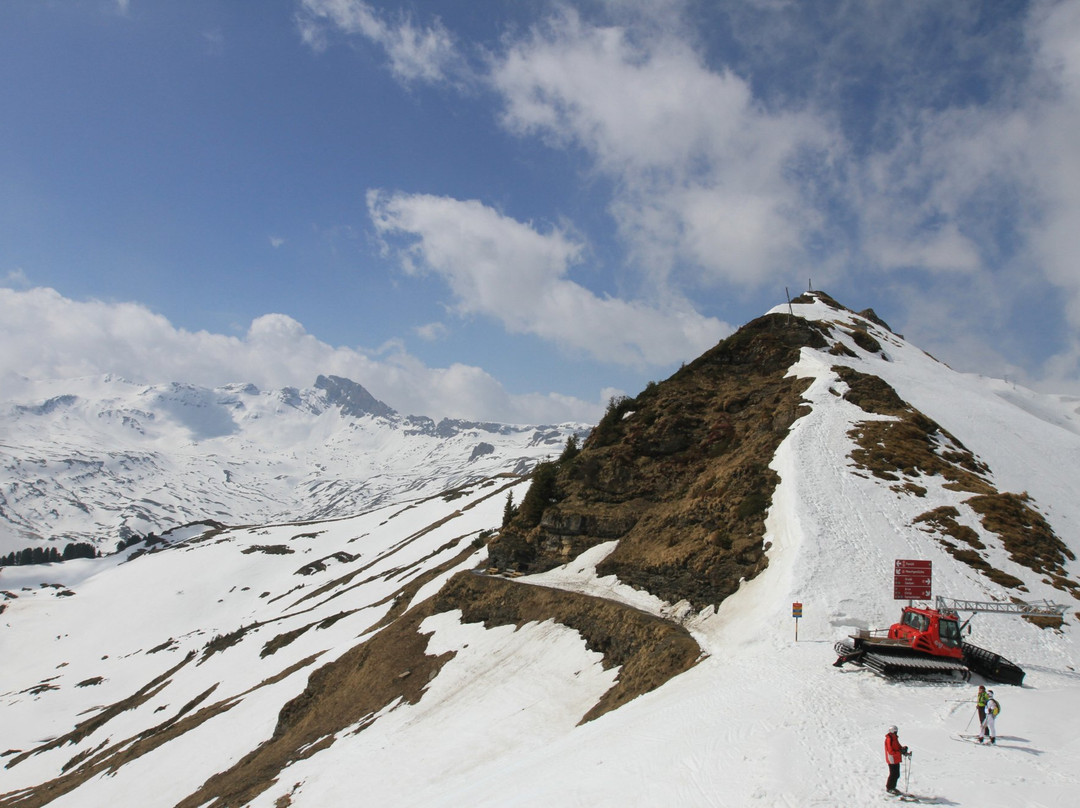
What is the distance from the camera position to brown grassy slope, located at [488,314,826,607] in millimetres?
33156

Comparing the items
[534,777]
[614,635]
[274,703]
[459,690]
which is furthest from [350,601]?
[534,777]

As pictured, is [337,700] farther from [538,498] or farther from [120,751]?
[120,751]

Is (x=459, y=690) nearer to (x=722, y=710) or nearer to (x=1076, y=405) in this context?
(x=722, y=710)

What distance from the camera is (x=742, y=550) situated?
3114cm

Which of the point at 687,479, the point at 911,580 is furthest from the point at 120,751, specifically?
the point at 911,580

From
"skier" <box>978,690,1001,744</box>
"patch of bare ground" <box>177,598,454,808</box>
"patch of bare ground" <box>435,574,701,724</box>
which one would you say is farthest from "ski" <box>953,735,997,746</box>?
"patch of bare ground" <box>177,598,454,808</box>

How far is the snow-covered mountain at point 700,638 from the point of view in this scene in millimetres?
15930

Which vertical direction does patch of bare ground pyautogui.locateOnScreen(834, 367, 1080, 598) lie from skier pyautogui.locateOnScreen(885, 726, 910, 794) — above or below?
above

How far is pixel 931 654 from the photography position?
20.3m

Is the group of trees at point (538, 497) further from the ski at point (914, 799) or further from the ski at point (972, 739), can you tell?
the ski at point (914, 799)

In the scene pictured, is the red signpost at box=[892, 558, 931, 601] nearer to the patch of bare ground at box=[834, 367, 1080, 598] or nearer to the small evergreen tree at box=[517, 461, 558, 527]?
the patch of bare ground at box=[834, 367, 1080, 598]

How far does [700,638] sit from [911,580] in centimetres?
865

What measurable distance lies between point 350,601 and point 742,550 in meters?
62.8

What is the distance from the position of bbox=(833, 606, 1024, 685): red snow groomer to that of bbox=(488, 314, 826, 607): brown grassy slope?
8.88 metres
